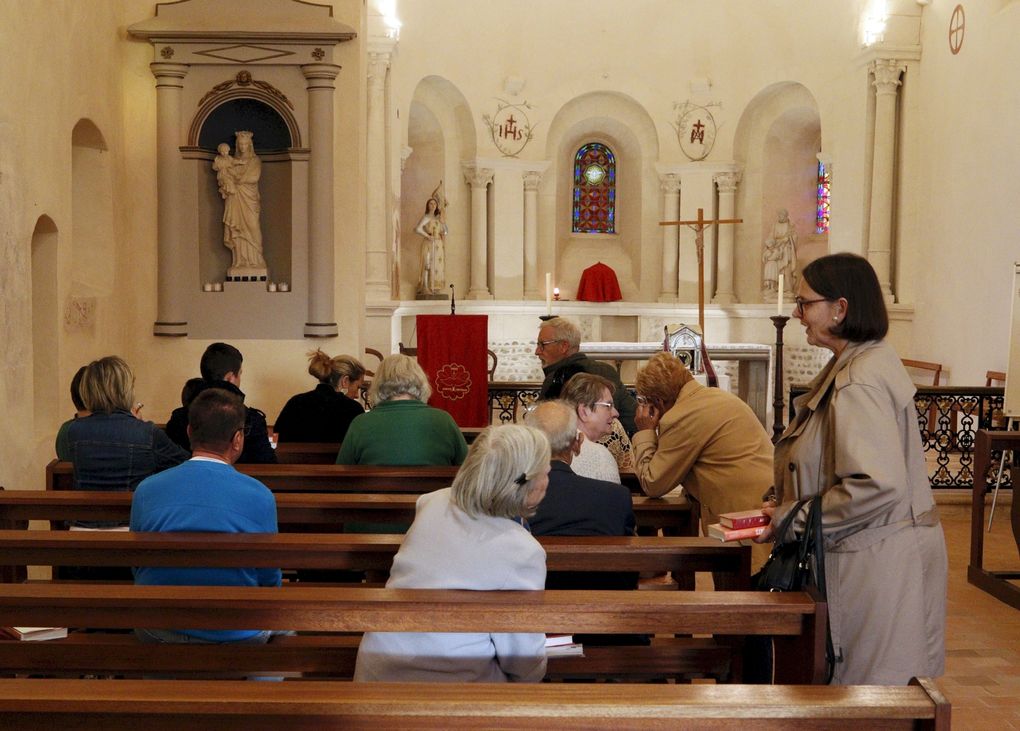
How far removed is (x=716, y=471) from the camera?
4379 mm

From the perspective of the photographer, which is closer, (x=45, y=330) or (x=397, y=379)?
(x=397, y=379)

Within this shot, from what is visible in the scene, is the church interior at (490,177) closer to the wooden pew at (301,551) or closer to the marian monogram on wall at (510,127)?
the marian monogram on wall at (510,127)

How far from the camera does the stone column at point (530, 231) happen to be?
55.0 feet

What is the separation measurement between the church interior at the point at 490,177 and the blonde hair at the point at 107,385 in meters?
2.04

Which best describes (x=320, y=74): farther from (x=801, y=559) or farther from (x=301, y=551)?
(x=801, y=559)

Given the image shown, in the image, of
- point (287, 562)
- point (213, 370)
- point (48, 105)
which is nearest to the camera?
point (287, 562)

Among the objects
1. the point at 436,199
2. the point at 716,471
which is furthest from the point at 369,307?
the point at 716,471

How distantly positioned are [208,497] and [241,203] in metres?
5.67

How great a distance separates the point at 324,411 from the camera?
5750mm

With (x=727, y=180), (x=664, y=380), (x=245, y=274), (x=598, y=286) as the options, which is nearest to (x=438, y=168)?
(x=598, y=286)

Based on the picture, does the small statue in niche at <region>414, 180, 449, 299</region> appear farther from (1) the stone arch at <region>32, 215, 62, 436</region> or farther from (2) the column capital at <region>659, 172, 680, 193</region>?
(1) the stone arch at <region>32, 215, 62, 436</region>

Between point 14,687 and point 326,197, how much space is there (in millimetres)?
6658

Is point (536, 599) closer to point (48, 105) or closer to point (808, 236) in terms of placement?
point (48, 105)

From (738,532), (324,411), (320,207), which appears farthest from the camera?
(320,207)
